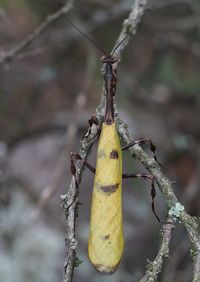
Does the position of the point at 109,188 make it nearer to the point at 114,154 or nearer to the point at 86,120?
the point at 114,154

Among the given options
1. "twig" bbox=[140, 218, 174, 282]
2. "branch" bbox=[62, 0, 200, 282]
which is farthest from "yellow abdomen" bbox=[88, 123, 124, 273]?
"twig" bbox=[140, 218, 174, 282]

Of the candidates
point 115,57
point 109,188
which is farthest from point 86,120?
point 109,188

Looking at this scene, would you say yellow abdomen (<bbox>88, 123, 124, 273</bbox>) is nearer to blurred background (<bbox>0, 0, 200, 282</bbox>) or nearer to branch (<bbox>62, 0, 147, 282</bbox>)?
branch (<bbox>62, 0, 147, 282</bbox>)

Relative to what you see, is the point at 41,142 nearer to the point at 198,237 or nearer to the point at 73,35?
the point at 73,35

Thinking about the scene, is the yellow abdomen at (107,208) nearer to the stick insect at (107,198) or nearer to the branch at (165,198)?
the stick insect at (107,198)

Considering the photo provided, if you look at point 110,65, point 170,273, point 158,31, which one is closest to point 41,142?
point 158,31

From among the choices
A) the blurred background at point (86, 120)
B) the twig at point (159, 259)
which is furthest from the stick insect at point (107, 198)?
the blurred background at point (86, 120)
